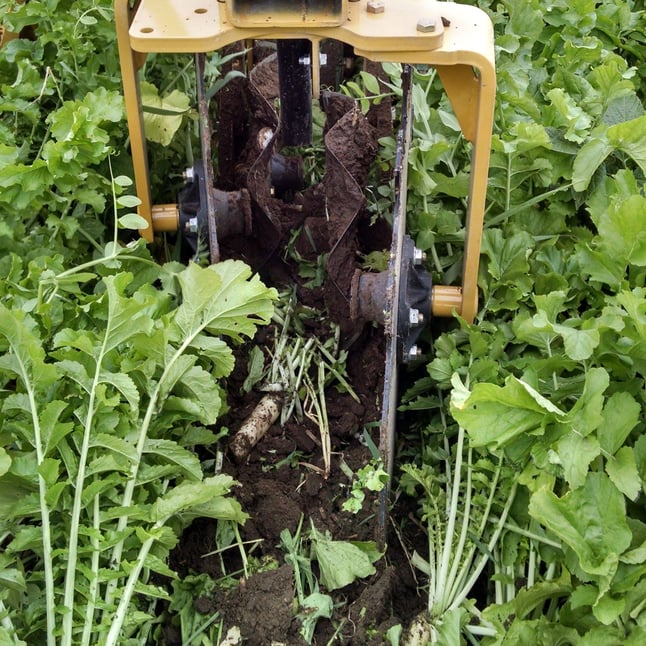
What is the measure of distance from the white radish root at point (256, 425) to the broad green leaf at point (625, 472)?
878 mm

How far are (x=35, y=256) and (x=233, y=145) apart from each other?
80 cm

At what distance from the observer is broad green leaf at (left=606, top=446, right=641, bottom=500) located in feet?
5.10

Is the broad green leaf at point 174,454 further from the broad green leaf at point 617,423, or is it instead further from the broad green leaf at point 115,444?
the broad green leaf at point 617,423

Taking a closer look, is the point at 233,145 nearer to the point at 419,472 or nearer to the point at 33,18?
the point at 33,18

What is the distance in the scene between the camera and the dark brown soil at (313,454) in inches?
71.1

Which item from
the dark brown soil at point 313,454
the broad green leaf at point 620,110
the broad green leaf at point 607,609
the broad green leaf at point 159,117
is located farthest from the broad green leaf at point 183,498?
the broad green leaf at point 620,110

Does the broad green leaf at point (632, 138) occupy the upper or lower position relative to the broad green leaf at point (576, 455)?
upper

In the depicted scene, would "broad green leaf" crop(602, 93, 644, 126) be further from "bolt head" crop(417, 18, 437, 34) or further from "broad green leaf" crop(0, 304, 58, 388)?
"broad green leaf" crop(0, 304, 58, 388)

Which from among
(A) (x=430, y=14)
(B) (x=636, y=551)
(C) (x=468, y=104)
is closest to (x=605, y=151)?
(C) (x=468, y=104)

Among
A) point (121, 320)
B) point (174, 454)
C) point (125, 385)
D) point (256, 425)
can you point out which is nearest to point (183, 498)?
point (174, 454)

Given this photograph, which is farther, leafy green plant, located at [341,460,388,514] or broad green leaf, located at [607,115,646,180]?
broad green leaf, located at [607,115,646,180]

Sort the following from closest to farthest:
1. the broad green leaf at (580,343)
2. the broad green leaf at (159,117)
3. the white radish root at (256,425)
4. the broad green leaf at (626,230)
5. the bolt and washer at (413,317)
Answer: the broad green leaf at (580,343) → the broad green leaf at (626,230) → the bolt and washer at (413,317) → the white radish root at (256,425) → the broad green leaf at (159,117)

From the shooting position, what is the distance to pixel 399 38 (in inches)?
69.2

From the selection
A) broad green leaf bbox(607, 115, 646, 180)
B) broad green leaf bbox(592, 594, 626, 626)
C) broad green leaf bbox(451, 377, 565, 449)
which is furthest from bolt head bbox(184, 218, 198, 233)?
broad green leaf bbox(592, 594, 626, 626)
